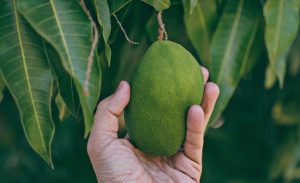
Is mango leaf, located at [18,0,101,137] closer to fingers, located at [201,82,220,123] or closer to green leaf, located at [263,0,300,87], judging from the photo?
fingers, located at [201,82,220,123]

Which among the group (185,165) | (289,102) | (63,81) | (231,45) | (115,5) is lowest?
(289,102)

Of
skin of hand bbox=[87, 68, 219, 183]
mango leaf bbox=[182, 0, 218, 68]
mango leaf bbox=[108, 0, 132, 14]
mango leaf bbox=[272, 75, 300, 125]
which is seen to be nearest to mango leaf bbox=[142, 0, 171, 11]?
mango leaf bbox=[108, 0, 132, 14]

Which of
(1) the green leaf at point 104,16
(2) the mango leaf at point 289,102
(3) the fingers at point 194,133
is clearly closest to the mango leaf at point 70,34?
(1) the green leaf at point 104,16

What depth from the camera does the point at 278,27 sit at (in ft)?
5.58

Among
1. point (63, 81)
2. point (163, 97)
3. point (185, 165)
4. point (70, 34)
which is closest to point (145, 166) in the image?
point (185, 165)

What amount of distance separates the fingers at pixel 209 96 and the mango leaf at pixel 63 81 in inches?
13.5

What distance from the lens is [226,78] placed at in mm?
1718

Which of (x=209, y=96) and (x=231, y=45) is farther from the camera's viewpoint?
(x=231, y=45)

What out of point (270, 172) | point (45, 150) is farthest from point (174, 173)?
point (270, 172)

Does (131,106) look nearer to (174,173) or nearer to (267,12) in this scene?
(174,173)

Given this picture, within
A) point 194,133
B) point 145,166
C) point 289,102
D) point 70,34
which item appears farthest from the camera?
point 289,102

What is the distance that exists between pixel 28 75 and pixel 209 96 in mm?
455

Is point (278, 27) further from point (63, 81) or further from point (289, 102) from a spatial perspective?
point (289, 102)

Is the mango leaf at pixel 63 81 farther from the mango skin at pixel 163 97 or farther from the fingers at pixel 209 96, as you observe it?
the fingers at pixel 209 96
